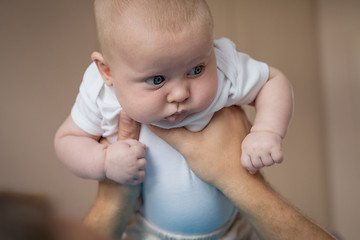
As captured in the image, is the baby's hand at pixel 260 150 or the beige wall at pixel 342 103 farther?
the beige wall at pixel 342 103

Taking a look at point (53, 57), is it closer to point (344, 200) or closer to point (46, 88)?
point (46, 88)

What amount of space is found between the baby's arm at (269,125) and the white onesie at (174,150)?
0.08 feet

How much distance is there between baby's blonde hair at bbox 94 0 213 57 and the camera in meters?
0.73

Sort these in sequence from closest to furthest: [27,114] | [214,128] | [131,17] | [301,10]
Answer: [131,17] → [214,128] → [27,114] → [301,10]

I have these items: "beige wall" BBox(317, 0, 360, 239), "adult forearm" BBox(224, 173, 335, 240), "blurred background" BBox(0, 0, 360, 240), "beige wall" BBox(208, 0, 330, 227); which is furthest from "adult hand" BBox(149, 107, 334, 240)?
"beige wall" BBox(317, 0, 360, 239)

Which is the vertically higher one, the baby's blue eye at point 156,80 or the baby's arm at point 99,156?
the baby's blue eye at point 156,80

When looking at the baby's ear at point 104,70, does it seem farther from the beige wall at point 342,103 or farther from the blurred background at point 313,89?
the beige wall at point 342,103

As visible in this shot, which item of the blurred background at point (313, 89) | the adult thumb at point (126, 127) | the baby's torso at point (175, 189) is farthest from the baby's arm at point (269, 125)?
A: the blurred background at point (313, 89)

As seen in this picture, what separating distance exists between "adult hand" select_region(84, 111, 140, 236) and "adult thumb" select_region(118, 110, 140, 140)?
0.27 ft

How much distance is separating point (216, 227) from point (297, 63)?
4.55ft

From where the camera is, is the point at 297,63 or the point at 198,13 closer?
the point at 198,13

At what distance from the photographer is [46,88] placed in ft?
4.58

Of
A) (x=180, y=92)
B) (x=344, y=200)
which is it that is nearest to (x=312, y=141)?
(x=344, y=200)

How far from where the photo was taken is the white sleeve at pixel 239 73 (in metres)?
0.88
